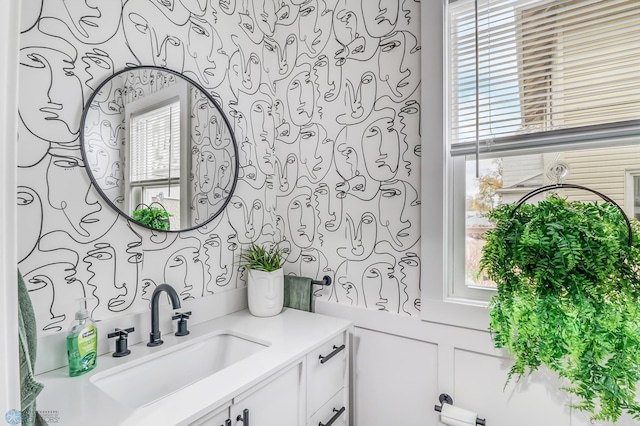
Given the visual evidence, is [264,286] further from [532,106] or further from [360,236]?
[532,106]

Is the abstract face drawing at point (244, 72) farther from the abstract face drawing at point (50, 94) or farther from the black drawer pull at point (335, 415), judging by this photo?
the black drawer pull at point (335, 415)

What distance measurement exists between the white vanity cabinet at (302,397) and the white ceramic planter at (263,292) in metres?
0.34

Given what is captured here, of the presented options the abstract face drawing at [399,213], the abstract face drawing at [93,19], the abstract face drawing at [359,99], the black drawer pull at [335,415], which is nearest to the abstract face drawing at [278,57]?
the abstract face drawing at [359,99]

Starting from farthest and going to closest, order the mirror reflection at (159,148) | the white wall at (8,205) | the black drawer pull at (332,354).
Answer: the black drawer pull at (332,354), the mirror reflection at (159,148), the white wall at (8,205)

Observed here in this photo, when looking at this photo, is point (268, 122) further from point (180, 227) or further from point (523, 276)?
point (523, 276)

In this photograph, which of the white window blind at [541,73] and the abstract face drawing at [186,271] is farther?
the abstract face drawing at [186,271]

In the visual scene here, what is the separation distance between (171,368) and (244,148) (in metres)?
1.02

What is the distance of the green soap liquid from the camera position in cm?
94

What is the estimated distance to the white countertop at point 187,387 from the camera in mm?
764

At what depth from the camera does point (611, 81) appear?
104cm

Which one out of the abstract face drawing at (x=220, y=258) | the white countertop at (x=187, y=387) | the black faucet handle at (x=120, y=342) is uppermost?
the abstract face drawing at (x=220, y=258)

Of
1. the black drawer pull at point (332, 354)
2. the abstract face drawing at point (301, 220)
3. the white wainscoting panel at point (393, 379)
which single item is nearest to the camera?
the black drawer pull at point (332, 354)

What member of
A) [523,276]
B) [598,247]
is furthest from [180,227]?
[598,247]

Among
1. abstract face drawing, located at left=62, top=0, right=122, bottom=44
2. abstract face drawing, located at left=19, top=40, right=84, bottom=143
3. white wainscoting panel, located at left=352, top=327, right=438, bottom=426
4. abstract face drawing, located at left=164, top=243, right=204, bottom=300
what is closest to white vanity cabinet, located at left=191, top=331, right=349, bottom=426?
white wainscoting panel, located at left=352, top=327, right=438, bottom=426
